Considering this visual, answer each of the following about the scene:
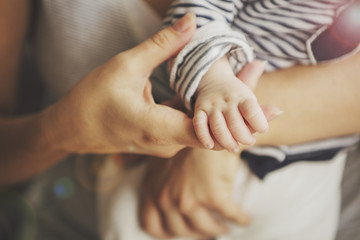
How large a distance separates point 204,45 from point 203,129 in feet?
0.45

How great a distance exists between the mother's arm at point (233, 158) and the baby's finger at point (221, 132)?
0.19m

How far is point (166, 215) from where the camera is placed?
2.18 feet

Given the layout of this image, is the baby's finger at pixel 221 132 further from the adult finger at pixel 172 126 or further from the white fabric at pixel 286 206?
the white fabric at pixel 286 206

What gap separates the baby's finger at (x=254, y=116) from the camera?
355 mm

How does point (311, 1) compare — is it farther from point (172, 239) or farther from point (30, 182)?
point (30, 182)

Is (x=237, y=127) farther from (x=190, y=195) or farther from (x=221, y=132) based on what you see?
(x=190, y=195)

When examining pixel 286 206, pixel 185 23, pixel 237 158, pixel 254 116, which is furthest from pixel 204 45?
pixel 286 206

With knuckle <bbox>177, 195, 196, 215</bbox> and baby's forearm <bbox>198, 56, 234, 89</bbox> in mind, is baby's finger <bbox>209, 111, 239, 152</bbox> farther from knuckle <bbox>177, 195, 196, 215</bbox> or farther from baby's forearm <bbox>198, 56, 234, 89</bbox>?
knuckle <bbox>177, 195, 196, 215</bbox>

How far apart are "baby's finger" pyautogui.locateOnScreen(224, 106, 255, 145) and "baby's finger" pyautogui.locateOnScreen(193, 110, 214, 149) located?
24 mm

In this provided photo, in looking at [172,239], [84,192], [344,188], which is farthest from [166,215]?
[344,188]

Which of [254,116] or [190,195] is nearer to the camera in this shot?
[254,116]

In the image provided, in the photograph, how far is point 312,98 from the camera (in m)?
0.55

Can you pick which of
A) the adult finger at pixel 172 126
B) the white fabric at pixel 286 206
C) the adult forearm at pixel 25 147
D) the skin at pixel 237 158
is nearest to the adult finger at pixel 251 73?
the skin at pixel 237 158

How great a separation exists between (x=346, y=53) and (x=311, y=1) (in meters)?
0.11
